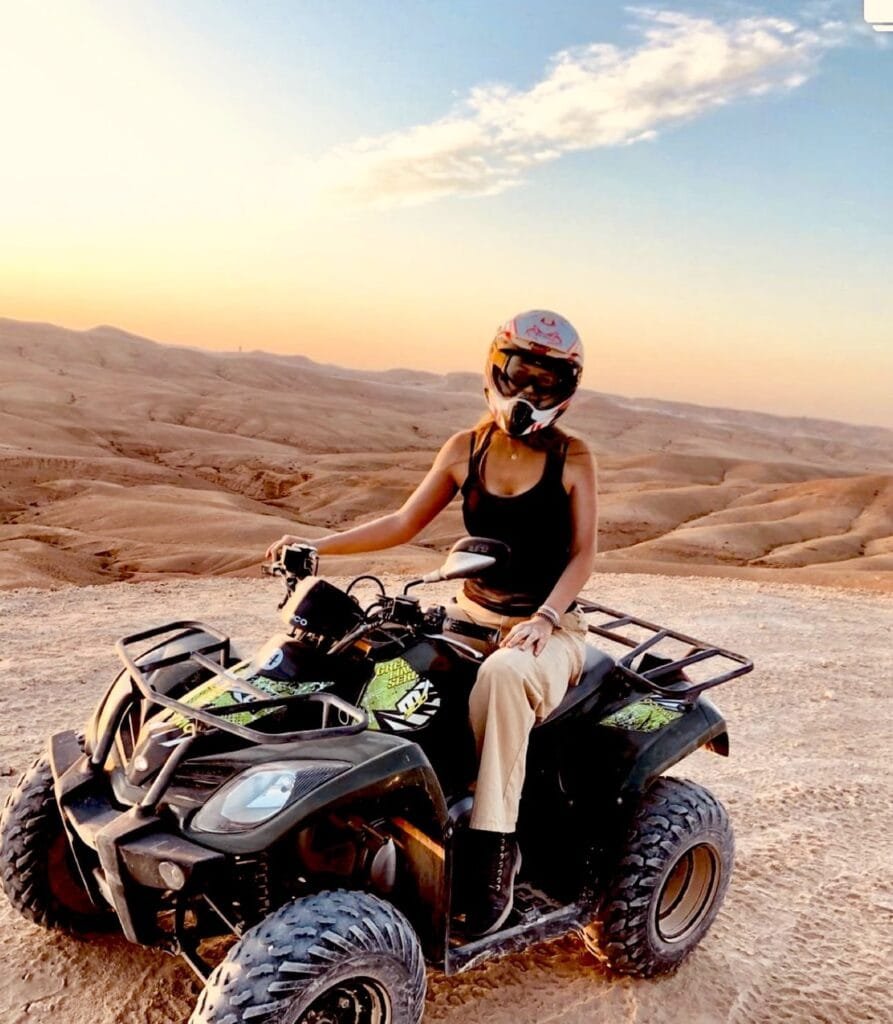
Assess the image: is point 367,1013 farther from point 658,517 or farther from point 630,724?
point 658,517

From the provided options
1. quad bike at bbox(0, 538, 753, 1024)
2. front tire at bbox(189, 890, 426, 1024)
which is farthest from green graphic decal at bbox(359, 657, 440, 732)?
front tire at bbox(189, 890, 426, 1024)

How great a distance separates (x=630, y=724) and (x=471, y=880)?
1.00 m

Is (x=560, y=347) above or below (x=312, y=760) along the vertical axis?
above

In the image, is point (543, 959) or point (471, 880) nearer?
point (471, 880)

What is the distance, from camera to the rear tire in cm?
357

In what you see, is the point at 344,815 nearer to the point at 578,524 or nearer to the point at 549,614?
the point at 549,614

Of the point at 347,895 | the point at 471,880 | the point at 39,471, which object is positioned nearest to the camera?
the point at 347,895

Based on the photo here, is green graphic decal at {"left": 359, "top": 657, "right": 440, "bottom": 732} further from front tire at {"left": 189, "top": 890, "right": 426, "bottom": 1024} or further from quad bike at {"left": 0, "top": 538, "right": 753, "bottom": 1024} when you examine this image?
front tire at {"left": 189, "top": 890, "right": 426, "bottom": 1024}

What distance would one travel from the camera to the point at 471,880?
11.4ft

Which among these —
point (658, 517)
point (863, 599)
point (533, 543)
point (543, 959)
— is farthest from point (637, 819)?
point (658, 517)

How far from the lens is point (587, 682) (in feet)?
13.2

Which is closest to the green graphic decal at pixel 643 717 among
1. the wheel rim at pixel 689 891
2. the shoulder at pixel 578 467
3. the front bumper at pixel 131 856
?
the wheel rim at pixel 689 891

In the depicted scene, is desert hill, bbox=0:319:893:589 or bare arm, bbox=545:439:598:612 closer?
bare arm, bbox=545:439:598:612

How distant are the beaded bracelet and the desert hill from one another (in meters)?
10.8
